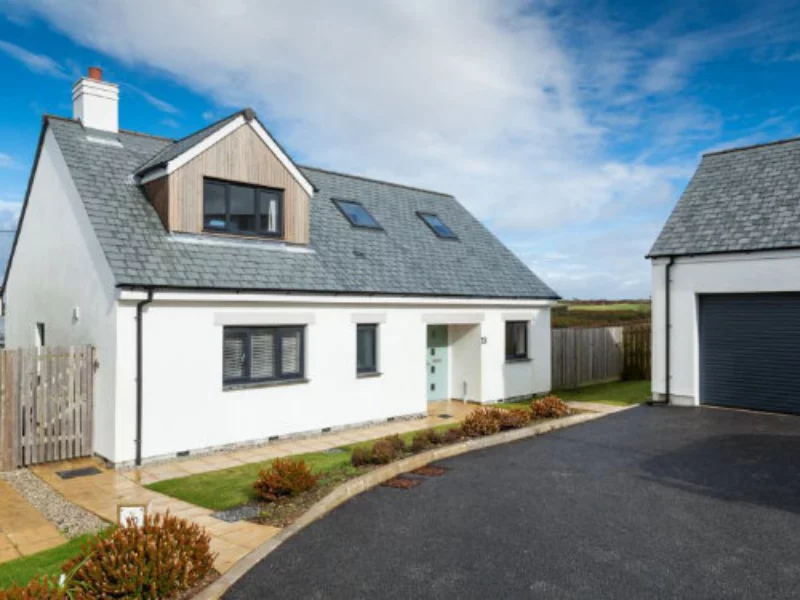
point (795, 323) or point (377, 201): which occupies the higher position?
point (377, 201)

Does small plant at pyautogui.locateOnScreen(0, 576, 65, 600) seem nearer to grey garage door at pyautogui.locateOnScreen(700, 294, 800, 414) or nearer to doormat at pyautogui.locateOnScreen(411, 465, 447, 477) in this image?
doormat at pyautogui.locateOnScreen(411, 465, 447, 477)

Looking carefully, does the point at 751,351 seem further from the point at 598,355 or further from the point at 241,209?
the point at 241,209

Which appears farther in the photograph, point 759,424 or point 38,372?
point 759,424

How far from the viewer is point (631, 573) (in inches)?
226

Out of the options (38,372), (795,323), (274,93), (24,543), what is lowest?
(24,543)

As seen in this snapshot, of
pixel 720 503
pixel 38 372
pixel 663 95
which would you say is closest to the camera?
pixel 720 503

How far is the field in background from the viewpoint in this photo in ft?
92.3

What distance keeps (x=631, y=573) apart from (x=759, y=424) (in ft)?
32.9

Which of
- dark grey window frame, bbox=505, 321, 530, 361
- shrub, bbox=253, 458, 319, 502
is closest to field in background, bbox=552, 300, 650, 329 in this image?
dark grey window frame, bbox=505, 321, 530, 361

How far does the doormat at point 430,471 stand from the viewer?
9523 mm

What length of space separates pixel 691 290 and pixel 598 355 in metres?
6.90

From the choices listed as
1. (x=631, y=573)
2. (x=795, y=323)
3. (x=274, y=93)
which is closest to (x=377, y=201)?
(x=274, y=93)

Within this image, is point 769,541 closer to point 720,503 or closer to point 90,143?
point 720,503

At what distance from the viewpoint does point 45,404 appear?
10445 mm
